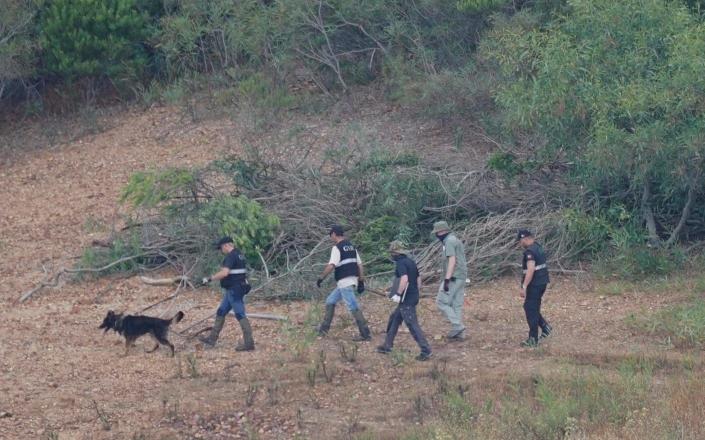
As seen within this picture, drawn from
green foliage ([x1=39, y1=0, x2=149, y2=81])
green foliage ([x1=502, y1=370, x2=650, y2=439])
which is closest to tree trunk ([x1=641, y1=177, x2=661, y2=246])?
green foliage ([x1=502, y1=370, x2=650, y2=439])

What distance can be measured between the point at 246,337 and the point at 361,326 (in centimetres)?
136

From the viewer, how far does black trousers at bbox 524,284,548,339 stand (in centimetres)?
1339

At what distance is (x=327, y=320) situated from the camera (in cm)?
1424

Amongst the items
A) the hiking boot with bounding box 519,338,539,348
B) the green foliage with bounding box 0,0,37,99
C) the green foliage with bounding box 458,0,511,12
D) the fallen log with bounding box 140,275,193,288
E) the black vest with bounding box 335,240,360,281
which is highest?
the green foliage with bounding box 458,0,511,12

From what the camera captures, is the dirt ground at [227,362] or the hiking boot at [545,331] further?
the hiking boot at [545,331]

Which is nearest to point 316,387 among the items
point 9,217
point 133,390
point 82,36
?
point 133,390

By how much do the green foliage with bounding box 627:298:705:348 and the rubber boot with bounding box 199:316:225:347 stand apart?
4846mm

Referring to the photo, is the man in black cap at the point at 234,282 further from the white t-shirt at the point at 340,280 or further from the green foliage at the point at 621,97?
the green foliage at the point at 621,97

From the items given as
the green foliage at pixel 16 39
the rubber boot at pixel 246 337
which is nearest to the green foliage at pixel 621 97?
the rubber boot at pixel 246 337

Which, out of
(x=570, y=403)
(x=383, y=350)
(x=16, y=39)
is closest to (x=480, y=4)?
(x=16, y=39)

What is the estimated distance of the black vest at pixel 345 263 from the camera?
13.8 metres

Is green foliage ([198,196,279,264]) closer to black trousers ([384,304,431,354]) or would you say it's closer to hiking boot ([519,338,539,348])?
black trousers ([384,304,431,354])

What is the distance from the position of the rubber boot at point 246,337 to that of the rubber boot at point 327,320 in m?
0.87

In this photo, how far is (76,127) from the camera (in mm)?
25188
